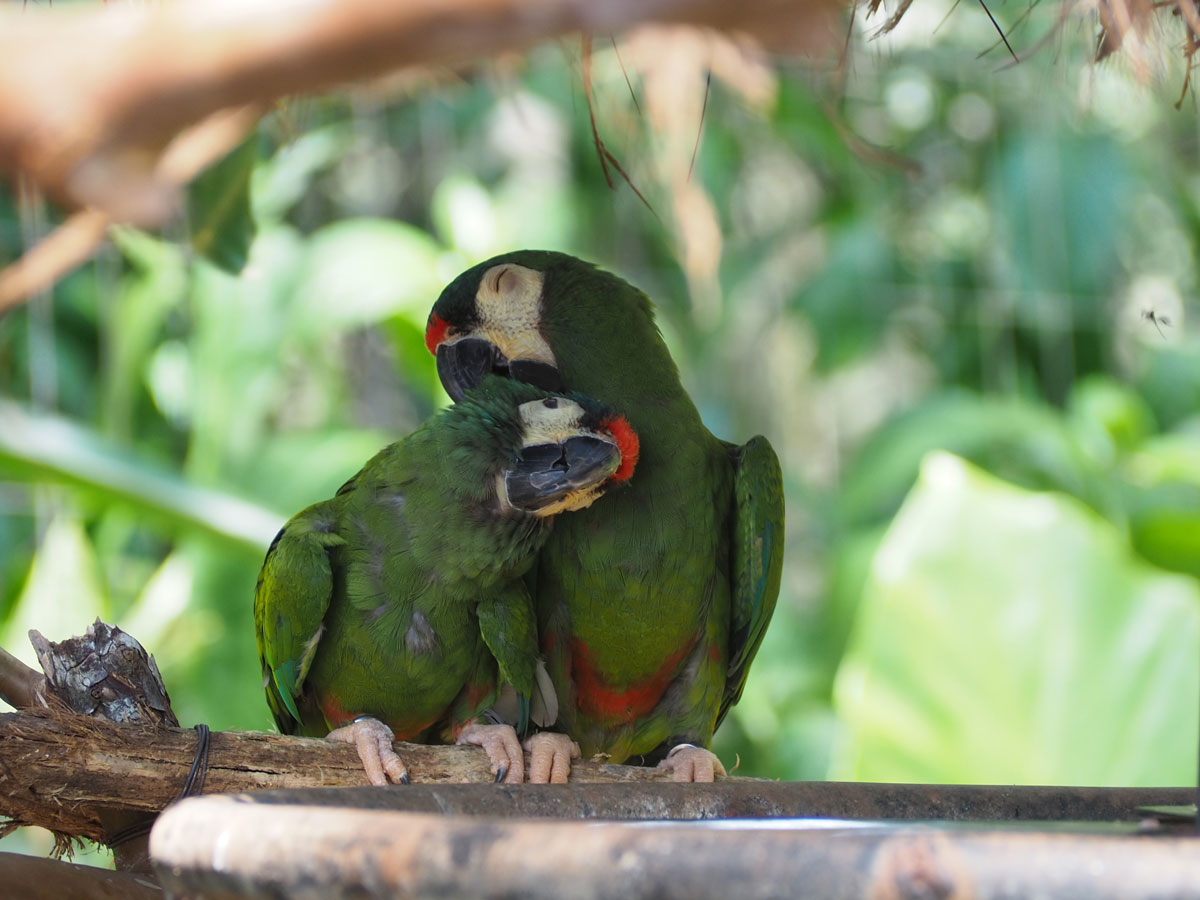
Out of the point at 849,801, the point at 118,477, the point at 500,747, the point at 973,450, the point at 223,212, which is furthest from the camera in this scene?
the point at 973,450

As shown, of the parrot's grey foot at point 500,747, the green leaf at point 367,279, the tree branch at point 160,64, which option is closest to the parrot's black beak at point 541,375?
the parrot's grey foot at point 500,747

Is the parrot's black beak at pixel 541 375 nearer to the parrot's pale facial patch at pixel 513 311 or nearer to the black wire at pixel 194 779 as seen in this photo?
the parrot's pale facial patch at pixel 513 311

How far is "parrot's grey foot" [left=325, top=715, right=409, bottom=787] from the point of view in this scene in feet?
4.02

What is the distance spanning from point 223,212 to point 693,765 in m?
1.03

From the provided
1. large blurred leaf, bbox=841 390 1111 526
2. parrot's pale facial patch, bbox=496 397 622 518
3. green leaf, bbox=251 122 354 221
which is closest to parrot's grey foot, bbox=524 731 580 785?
parrot's pale facial patch, bbox=496 397 622 518

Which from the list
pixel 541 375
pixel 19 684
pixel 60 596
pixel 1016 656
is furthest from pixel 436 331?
pixel 60 596

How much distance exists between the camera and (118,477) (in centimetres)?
214

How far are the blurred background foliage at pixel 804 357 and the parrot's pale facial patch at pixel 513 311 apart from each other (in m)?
0.22

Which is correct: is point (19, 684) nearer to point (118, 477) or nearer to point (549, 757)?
point (549, 757)

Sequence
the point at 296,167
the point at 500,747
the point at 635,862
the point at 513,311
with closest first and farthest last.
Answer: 1. the point at 635,862
2. the point at 500,747
3. the point at 513,311
4. the point at 296,167

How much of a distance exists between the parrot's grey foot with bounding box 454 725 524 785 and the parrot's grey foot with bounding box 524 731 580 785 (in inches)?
0.6

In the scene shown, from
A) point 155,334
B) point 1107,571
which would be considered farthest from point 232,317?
point 1107,571

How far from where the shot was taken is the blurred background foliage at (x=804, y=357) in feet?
7.15

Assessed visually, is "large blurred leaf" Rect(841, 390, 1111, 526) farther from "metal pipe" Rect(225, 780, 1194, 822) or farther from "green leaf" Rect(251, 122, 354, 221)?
"metal pipe" Rect(225, 780, 1194, 822)
